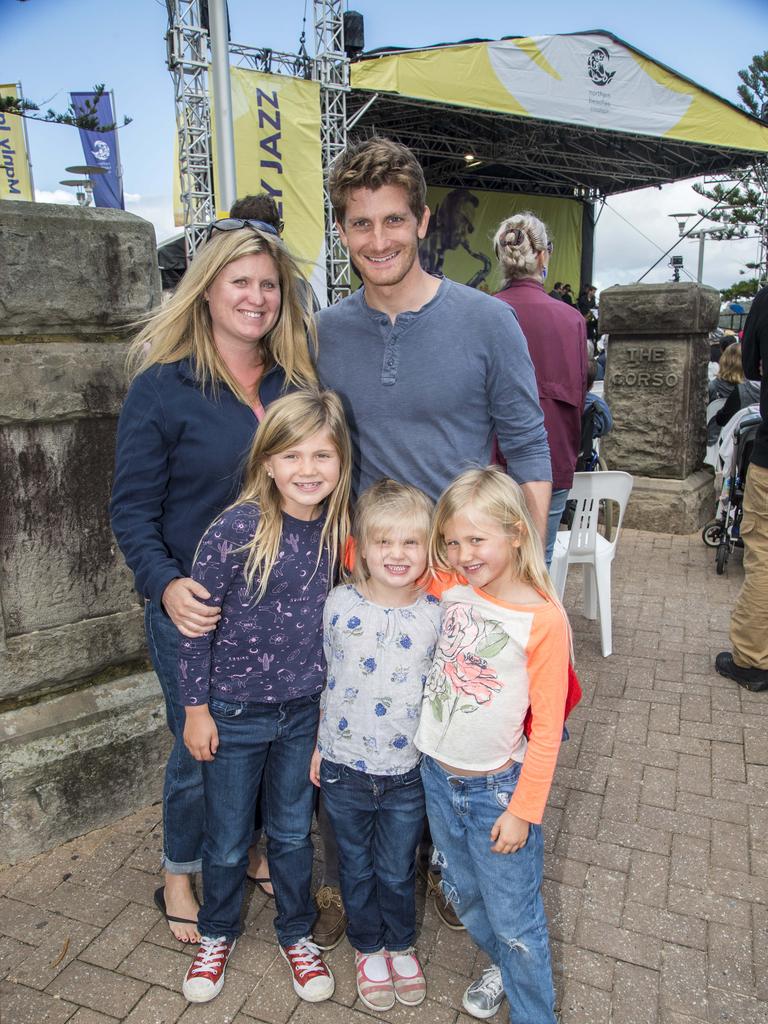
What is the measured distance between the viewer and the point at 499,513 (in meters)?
1.78

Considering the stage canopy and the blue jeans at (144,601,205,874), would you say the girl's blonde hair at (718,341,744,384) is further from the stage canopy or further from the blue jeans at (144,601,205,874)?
the stage canopy

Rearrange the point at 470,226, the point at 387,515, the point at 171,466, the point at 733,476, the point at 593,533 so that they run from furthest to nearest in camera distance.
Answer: the point at 470,226 < the point at 733,476 < the point at 593,533 < the point at 171,466 < the point at 387,515

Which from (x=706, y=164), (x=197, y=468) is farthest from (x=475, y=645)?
(x=706, y=164)

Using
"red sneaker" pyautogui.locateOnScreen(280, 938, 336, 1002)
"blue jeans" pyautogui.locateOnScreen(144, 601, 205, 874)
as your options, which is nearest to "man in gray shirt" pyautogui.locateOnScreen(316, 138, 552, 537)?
"blue jeans" pyautogui.locateOnScreen(144, 601, 205, 874)

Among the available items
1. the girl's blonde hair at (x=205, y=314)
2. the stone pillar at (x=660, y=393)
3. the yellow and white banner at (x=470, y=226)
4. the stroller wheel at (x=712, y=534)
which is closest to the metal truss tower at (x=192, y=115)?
the stone pillar at (x=660, y=393)

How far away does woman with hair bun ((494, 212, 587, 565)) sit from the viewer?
332 cm

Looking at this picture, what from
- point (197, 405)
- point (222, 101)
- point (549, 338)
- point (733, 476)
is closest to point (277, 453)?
point (197, 405)

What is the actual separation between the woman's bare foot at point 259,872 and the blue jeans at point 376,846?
0.45 meters

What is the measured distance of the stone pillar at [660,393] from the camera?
632 cm

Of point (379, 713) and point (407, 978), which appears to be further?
point (407, 978)

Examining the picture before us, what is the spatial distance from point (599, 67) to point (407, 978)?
1466 cm

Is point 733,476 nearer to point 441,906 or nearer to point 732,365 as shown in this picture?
point 732,365

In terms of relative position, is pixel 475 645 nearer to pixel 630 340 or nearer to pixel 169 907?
pixel 169 907

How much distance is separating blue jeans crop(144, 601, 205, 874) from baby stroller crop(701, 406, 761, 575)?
4.06 metres
